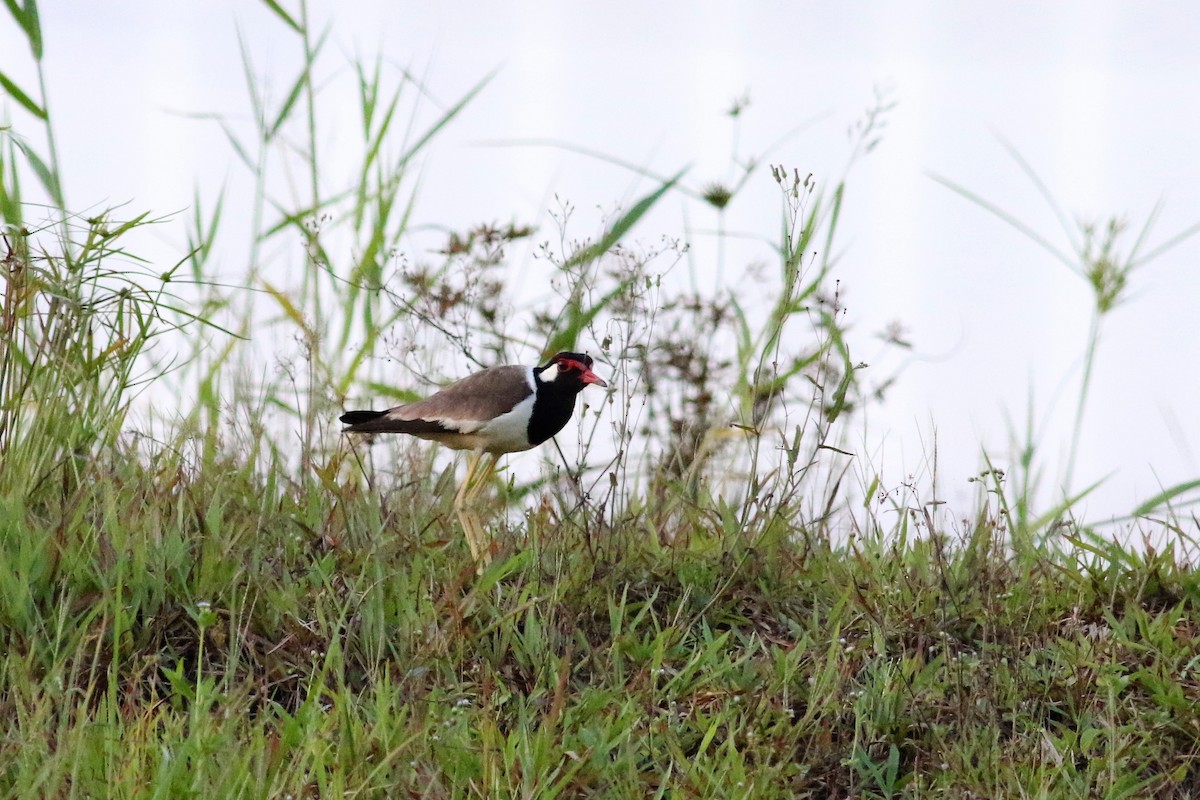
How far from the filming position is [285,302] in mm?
5906

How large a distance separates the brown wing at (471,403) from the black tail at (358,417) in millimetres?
35

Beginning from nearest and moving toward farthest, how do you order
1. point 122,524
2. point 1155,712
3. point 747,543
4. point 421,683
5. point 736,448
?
point 421,683 → point 1155,712 → point 122,524 → point 747,543 → point 736,448

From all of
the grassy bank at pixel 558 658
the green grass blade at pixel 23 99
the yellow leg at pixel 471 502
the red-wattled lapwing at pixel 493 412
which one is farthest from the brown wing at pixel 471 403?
the green grass blade at pixel 23 99

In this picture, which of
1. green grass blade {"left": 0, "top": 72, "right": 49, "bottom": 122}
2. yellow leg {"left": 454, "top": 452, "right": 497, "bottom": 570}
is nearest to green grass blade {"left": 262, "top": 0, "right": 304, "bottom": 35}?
green grass blade {"left": 0, "top": 72, "right": 49, "bottom": 122}

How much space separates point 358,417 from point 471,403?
41cm

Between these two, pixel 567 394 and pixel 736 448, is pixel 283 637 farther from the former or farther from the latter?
pixel 736 448

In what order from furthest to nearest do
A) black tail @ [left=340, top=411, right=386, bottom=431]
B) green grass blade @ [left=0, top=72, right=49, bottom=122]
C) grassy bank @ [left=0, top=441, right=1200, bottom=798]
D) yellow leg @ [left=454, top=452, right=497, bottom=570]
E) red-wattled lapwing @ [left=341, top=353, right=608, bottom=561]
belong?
green grass blade @ [left=0, top=72, right=49, bottom=122] → black tail @ [left=340, top=411, right=386, bottom=431] → red-wattled lapwing @ [left=341, top=353, right=608, bottom=561] → yellow leg @ [left=454, top=452, right=497, bottom=570] → grassy bank @ [left=0, top=441, right=1200, bottom=798]

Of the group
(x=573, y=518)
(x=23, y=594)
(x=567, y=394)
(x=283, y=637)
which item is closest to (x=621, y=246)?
(x=567, y=394)

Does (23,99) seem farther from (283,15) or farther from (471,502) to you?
(471,502)

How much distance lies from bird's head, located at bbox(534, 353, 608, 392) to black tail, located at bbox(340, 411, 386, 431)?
0.59 m

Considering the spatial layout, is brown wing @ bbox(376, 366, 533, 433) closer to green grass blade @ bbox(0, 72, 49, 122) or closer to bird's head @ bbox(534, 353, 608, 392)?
bird's head @ bbox(534, 353, 608, 392)

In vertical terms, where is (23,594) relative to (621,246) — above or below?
below

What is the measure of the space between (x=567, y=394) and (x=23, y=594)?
180 centimetres

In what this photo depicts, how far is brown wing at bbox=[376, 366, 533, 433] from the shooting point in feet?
15.4
